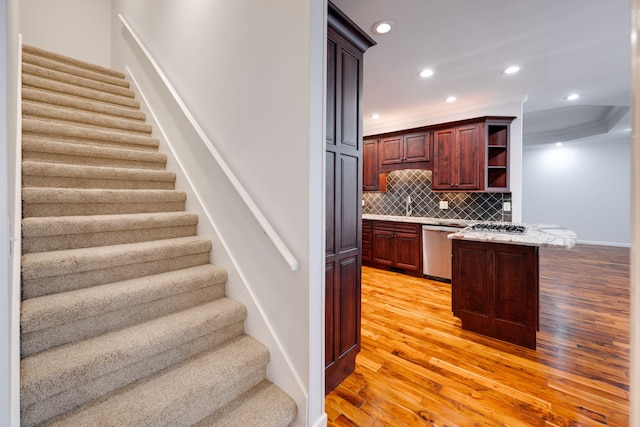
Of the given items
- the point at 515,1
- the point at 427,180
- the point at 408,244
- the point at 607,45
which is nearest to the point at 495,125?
the point at 427,180

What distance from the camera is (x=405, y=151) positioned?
511 centimetres

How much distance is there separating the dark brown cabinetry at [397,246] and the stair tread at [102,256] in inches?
135

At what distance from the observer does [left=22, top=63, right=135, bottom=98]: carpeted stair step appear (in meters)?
2.81

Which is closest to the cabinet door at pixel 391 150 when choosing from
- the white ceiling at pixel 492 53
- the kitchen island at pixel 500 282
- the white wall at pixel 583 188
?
the white ceiling at pixel 492 53

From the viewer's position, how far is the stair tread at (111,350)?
1.18m

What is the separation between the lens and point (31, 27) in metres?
3.89

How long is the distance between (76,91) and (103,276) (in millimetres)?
2340

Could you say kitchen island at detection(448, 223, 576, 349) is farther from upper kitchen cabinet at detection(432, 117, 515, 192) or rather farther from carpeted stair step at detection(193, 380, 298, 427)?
carpeted stair step at detection(193, 380, 298, 427)

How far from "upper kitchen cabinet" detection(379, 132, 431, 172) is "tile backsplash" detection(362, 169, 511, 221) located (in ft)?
1.30

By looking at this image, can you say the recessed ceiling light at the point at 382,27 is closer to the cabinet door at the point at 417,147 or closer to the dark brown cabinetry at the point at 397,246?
the cabinet door at the point at 417,147

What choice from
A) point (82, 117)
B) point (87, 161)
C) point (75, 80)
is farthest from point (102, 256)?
point (75, 80)

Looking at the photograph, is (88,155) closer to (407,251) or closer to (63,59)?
(63,59)

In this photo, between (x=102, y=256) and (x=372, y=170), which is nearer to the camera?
(x=102, y=256)

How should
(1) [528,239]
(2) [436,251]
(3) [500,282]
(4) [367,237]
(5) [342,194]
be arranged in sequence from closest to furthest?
(5) [342,194], (1) [528,239], (3) [500,282], (2) [436,251], (4) [367,237]
